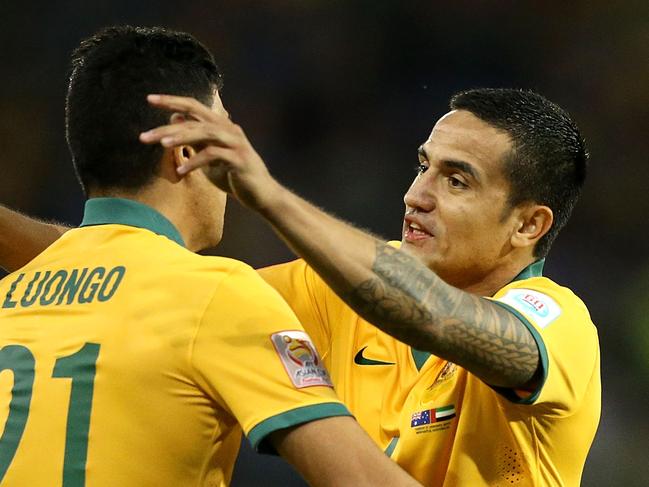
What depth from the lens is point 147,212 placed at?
253cm

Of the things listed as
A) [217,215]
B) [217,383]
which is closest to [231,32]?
[217,215]

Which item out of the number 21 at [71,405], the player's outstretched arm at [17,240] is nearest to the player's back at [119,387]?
the number 21 at [71,405]

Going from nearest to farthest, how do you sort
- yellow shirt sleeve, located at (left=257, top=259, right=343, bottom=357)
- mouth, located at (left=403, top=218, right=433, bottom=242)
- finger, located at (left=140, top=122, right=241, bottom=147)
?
finger, located at (left=140, top=122, right=241, bottom=147), mouth, located at (left=403, top=218, right=433, bottom=242), yellow shirt sleeve, located at (left=257, top=259, right=343, bottom=357)

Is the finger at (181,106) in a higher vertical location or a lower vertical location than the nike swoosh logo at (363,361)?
higher

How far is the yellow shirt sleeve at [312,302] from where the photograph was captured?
3361mm

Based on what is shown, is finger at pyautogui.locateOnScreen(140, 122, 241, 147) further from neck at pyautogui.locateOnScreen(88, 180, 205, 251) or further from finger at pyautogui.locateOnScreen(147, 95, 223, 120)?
neck at pyautogui.locateOnScreen(88, 180, 205, 251)

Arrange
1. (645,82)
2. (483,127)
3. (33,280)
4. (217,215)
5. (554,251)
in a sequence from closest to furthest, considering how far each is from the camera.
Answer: (33,280)
(217,215)
(483,127)
(554,251)
(645,82)

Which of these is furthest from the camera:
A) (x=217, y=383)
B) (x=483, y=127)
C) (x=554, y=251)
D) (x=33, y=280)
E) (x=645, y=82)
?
(x=645, y=82)

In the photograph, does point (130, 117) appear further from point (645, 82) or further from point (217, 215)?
point (645, 82)

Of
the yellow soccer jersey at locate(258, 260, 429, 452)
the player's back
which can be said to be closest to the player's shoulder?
the yellow soccer jersey at locate(258, 260, 429, 452)

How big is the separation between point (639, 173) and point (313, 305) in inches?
192

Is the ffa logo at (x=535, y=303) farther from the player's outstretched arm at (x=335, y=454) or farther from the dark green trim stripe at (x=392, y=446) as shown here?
the player's outstretched arm at (x=335, y=454)

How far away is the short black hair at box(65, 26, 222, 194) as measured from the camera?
8.33ft

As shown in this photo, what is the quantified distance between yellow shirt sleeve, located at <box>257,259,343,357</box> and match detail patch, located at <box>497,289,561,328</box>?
74 centimetres
